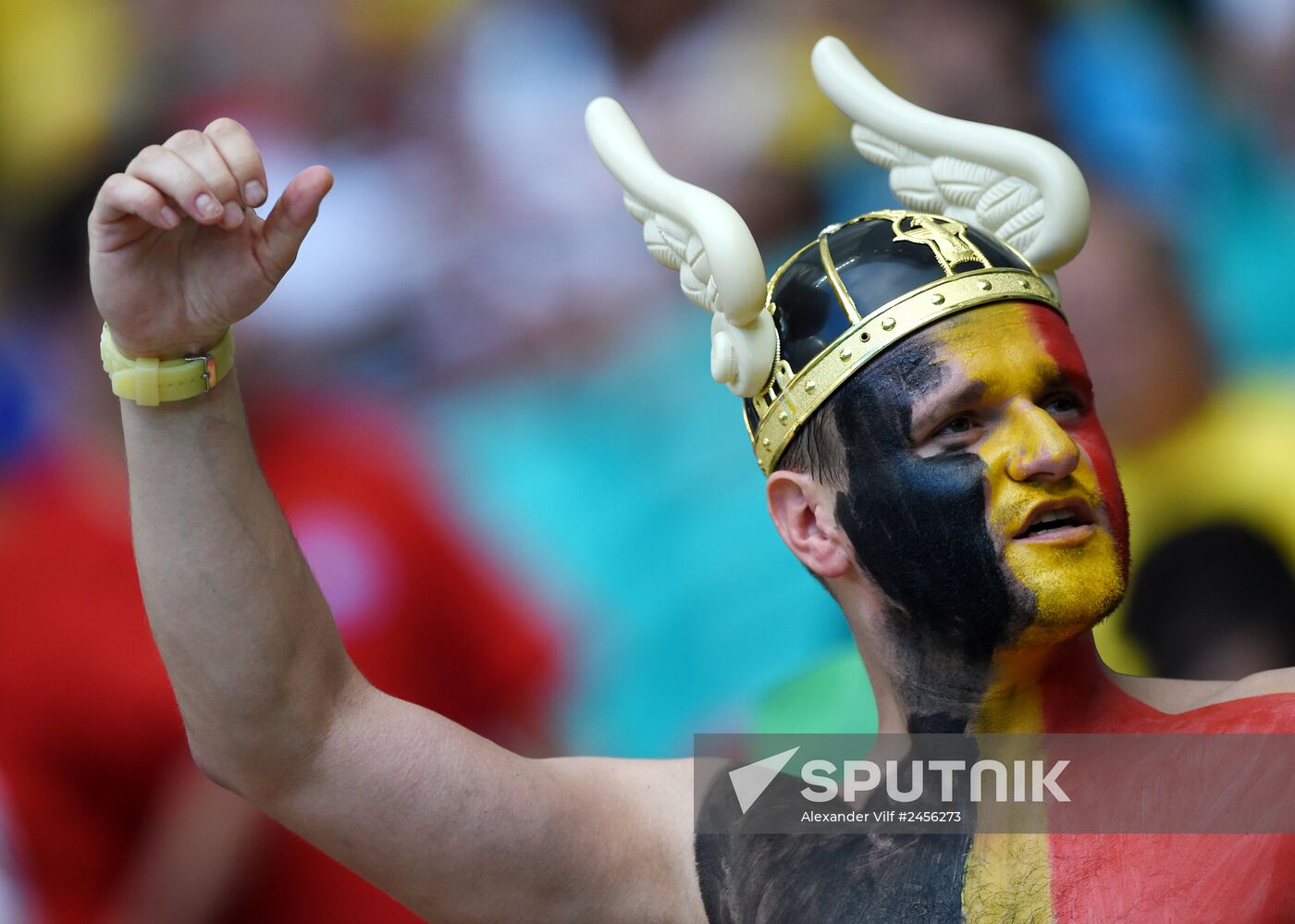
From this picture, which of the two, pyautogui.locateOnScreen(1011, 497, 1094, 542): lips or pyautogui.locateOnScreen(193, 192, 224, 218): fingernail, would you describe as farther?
pyautogui.locateOnScreen(1011, 497, 1094, 542): lips

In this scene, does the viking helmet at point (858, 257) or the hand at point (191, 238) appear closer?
the hand at point (191, 238)

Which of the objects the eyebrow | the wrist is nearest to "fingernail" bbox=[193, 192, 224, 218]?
the wrist

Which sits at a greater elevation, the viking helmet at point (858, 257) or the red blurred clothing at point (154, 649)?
the viking helmet at point (858, 257)

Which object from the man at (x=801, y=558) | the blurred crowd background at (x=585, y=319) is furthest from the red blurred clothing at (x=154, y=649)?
the man at (x=801, y=558)

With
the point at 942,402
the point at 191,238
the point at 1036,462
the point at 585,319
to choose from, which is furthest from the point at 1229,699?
the point at 585,319

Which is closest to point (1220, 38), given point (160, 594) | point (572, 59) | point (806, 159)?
point (806, 159)

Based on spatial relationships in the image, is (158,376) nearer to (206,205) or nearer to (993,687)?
(206,205)

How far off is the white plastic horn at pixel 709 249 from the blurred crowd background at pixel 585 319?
1426 mm

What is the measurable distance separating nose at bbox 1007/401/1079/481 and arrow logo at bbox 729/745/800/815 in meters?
0.65

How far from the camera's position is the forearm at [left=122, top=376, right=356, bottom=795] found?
194 centimetres

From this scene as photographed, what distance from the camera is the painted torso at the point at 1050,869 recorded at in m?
1.92

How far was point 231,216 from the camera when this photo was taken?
1779mm

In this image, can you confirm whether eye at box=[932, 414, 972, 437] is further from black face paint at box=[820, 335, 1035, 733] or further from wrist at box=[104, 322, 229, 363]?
wrist at box=[104, 322, 229, 363]

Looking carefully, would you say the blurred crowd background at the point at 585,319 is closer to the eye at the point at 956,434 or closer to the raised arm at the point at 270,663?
the raised arm at the point at 270,663
